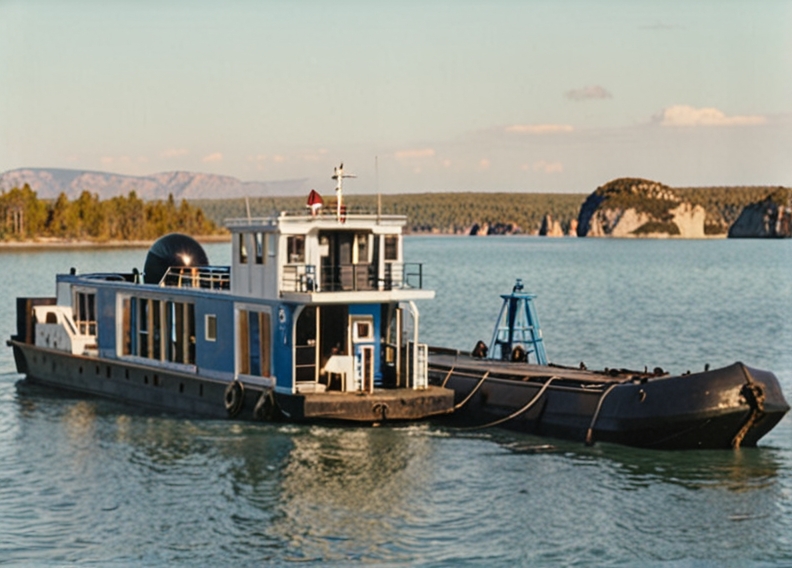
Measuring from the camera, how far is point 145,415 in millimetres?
37688

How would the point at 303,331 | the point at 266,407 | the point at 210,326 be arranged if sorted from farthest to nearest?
the point at 210,326 → the point at 303,331 → the point at 266,407

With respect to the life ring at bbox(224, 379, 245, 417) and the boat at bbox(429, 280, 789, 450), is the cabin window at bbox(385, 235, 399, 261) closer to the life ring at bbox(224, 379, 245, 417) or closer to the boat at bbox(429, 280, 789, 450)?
the boat at bbox(429, 280, 789, 450)

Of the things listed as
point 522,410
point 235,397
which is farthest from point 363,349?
point 522,410

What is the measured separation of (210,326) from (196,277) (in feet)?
8.00

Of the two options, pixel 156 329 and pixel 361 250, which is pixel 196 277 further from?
pixel 361 250

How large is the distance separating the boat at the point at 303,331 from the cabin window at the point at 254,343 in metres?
0.03

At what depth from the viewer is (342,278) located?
113 feet

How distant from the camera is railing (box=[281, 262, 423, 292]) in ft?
112

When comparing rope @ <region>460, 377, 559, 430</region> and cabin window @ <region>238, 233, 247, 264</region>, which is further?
cabin window @ <region>238, 233, 247, 264</region>

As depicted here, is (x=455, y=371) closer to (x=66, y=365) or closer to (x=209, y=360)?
(x=209, y=360)

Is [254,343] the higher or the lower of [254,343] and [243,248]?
the lower

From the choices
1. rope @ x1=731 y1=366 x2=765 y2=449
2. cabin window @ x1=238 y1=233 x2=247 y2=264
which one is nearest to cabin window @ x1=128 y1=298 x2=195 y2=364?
cabin window @ x1=238 y1=233 x2=247 y2=264

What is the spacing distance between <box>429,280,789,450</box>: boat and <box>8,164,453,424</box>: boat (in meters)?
1.59

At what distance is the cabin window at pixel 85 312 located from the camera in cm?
4397
